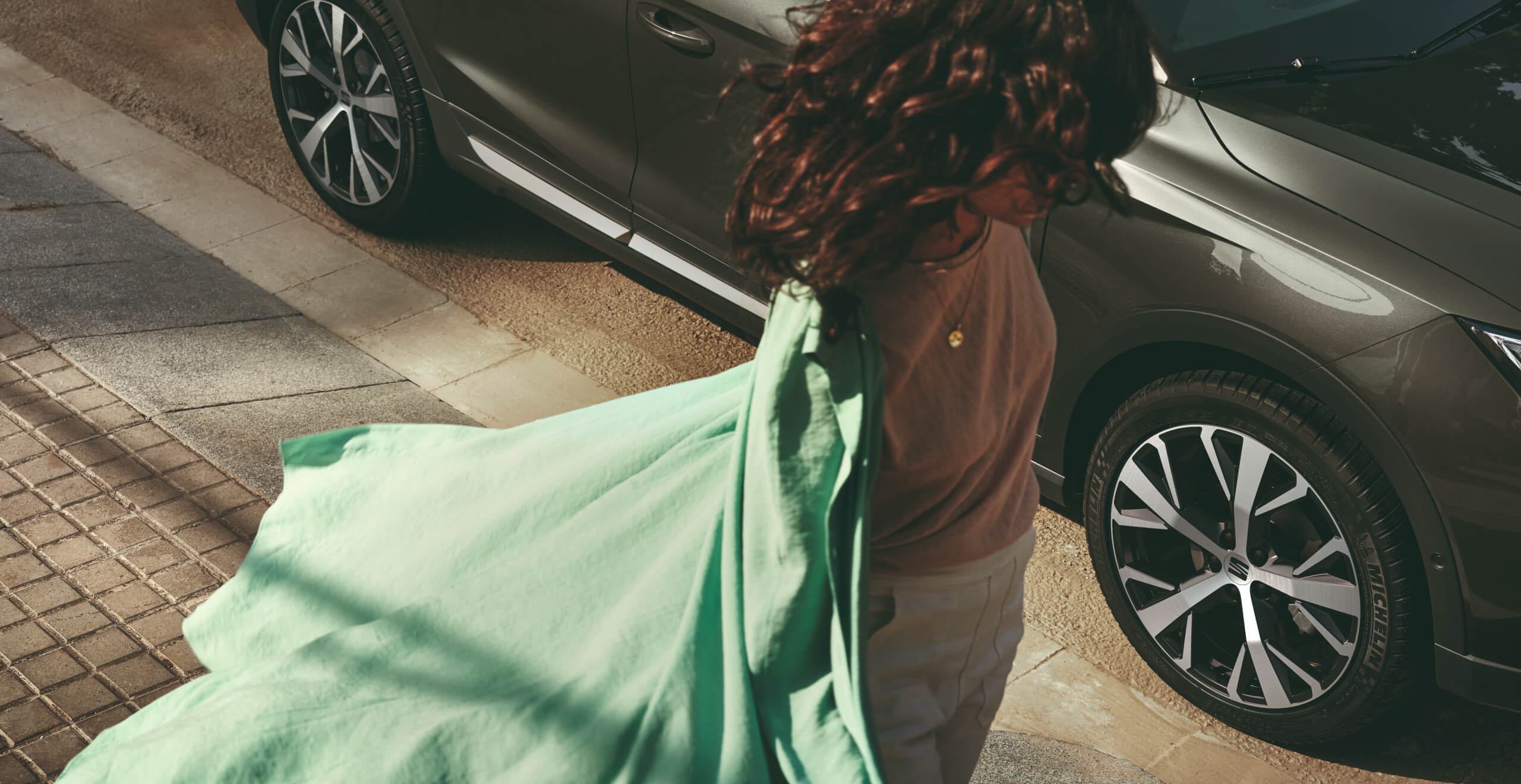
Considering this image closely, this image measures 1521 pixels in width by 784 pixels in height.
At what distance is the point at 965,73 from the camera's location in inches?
52.1

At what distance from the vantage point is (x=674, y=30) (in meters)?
3.86

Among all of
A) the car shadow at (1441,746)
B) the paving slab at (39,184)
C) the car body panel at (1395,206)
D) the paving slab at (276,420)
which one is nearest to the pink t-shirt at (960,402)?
the car body panel at (1395,206)

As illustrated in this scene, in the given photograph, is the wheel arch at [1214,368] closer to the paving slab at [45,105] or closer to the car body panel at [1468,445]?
the car body panel at [1468,445]

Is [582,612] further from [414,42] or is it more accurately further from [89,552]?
[414,42]

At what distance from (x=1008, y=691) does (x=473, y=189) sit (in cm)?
295

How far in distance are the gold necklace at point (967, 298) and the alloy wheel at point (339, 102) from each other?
364 centimetres

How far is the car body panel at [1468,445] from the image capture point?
2711 mm

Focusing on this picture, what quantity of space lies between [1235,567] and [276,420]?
2702 millimetres

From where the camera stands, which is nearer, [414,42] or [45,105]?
[414,42]

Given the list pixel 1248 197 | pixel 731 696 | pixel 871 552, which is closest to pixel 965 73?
pixel 871 552

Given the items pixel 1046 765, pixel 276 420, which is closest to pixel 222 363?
pixel 276 420

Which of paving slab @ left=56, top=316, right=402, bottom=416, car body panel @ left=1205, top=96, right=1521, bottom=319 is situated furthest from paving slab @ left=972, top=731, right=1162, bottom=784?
paving slab @ left=56, top=316, right=402, bottom=416

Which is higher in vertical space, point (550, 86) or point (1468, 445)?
point (1468, 445)

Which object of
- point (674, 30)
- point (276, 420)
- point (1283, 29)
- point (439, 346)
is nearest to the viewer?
point (1283, 29)
